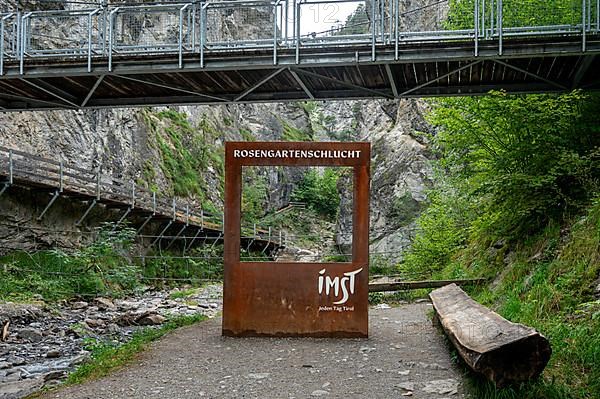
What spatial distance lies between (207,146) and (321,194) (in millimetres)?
11949

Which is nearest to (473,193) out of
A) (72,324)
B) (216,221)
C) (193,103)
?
(193,103)

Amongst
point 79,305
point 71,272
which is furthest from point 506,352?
point 71,272

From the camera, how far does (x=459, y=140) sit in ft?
41.5

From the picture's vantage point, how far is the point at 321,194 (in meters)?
51.7

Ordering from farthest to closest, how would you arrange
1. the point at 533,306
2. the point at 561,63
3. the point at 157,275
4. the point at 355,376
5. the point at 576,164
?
the point at 157,275 → the point at 561,63 → the point at 576,164 → the point at 533,306 → the point at 355,376

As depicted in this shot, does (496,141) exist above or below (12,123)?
below

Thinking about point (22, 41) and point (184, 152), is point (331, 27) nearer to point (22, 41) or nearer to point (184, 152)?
point (22, 41)

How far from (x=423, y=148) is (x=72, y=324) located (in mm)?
24185

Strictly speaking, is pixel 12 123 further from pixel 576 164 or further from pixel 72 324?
pixel 576 164

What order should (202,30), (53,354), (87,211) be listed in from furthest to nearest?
(87,211) < (202,30) < (53,354)

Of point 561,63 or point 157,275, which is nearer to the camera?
point 561,63

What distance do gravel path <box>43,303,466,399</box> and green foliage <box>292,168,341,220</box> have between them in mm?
39191

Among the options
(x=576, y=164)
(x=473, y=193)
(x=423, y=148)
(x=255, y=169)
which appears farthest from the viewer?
(x=255, y=169)

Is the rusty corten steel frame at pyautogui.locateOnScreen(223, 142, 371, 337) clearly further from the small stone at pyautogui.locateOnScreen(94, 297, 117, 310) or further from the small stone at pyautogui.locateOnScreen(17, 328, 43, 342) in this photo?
the small stone at pyautogui.locateOnScreen(94, 297, 117, 310)
